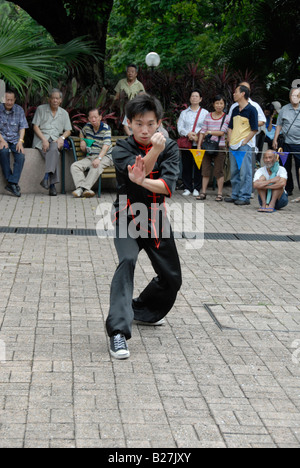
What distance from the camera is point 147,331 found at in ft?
20.0

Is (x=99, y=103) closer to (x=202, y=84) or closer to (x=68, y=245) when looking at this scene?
(x=202, y=84)

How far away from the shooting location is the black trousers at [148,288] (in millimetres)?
5426

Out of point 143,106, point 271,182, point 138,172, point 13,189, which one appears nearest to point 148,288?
point 138,172

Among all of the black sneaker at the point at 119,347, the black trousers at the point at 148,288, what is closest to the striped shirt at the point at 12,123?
the black trousers at the point at 148,288

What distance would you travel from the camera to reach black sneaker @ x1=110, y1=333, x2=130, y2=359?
5.32m

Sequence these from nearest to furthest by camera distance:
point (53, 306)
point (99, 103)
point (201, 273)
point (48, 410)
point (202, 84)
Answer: point (48, 410)
point (53, 306)
point (201, 273)
point (99, 103)
point (202, 84)

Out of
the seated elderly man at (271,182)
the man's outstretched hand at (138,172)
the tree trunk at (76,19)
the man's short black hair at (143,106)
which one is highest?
the tree trunk at (76,19)

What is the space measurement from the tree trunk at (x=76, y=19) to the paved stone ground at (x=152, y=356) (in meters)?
8.57

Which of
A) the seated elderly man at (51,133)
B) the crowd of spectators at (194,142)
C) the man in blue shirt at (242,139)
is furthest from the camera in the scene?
the seated elderly man at (51,133)

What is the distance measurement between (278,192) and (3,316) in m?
7.27

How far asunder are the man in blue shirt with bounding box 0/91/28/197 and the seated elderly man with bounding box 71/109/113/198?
3.19 ft

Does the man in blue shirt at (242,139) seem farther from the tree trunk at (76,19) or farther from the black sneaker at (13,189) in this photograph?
the tree trunk at (76,19)

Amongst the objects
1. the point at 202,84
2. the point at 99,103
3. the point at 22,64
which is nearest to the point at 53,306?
the point at 22,64

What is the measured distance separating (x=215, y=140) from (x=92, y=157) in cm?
223
